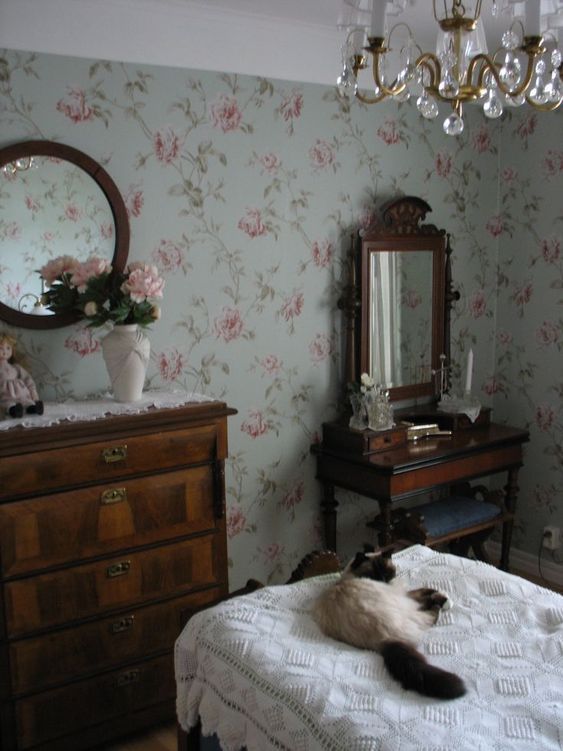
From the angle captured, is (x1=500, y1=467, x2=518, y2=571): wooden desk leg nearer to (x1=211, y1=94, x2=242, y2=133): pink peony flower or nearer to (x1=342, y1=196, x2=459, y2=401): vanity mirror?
(x1=342, y1=196, x2=459, y2=401): vanity mirror

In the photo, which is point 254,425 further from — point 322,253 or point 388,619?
point 388,619

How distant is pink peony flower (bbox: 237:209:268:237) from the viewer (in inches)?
120

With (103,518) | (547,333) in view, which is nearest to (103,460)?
(103,518)

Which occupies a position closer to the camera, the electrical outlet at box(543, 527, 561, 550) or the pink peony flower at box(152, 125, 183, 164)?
the pink peony flower at box(152, 125, 183, 164)

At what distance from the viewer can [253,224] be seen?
10.0 feet

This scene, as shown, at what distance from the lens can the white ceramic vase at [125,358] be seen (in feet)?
8.27

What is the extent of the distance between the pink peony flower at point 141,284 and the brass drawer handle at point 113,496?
0.62 m

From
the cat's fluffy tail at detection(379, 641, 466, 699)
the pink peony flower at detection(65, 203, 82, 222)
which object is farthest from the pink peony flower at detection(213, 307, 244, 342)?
the cat's fluffy tail at detection(379, 641, 466, 699)

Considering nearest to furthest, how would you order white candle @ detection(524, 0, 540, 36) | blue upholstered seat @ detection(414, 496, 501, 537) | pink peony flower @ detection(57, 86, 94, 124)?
white candle @ detection(524, 0, 540, 36) → pink peony flower @ detection(57, 86, 94, 124) → blue upholstered seat @ detection(414, 496, 501, 537)

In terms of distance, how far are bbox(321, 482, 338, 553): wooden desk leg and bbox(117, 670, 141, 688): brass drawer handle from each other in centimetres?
113

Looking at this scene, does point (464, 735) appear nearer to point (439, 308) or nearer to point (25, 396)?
point (25, 396)

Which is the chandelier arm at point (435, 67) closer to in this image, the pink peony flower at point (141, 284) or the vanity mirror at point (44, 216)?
the pink peony flower at point (141, 284)

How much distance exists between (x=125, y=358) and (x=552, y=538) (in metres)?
2.35

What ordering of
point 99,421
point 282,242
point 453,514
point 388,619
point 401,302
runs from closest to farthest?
point 388,619 < point 99,421 < point 282,242 < point 453,514 < point 401,302
